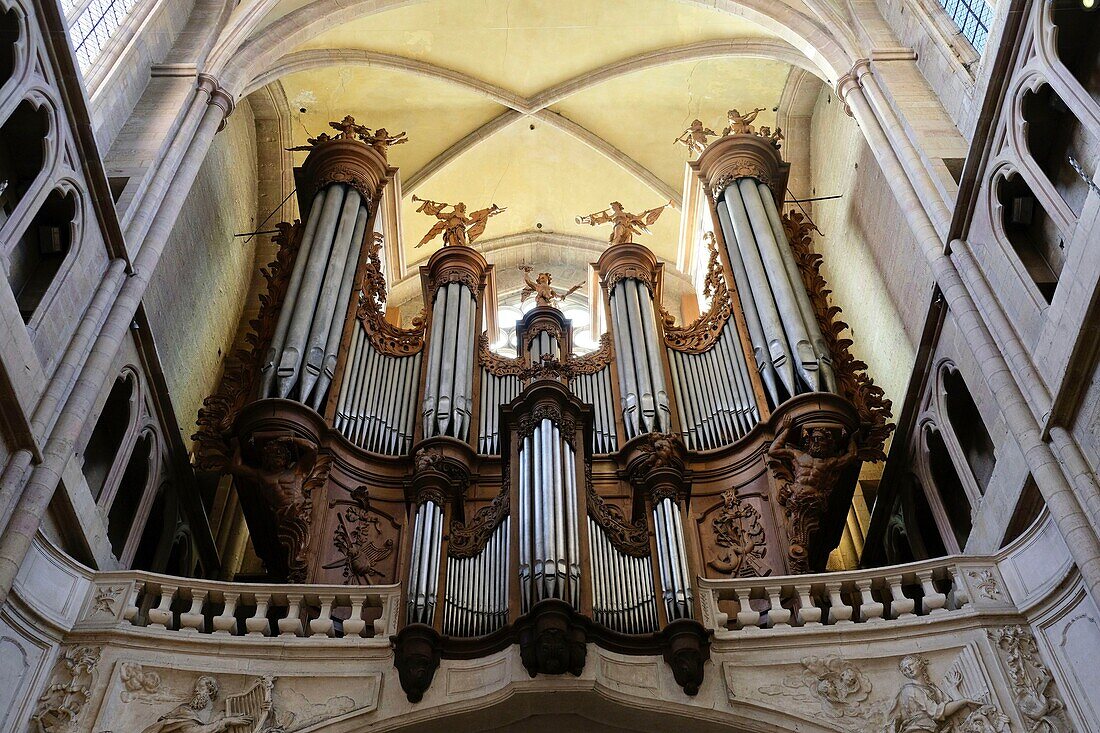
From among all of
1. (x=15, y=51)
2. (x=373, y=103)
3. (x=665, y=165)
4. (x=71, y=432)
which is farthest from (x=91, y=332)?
(x=665, y=165)

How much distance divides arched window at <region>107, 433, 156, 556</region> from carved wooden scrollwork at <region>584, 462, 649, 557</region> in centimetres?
434

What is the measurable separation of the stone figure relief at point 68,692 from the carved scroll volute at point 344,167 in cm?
805

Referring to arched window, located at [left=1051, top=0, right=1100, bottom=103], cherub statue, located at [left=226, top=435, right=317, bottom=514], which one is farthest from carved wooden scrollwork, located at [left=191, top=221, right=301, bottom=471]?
arched window, located at [left=1051, top=0, right=1100, bottom=103]

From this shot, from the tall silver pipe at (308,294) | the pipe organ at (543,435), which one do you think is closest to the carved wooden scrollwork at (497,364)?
the pipe organ at (543,435)

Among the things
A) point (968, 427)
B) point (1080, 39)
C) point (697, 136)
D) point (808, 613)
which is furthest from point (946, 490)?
point (697, 136)

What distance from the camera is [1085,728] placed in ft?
23.3

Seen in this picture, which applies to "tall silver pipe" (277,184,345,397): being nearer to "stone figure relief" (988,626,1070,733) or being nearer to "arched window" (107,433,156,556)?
"arched window" (107,433,156,556)

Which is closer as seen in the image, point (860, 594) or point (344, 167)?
point (860, 594)

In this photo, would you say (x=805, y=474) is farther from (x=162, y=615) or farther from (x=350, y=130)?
(x=350, y=130)

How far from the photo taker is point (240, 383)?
1152 cm

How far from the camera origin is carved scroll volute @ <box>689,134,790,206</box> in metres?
14.7

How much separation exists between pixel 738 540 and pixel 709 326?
11.4 ft

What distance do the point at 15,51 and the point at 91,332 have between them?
2.13 m

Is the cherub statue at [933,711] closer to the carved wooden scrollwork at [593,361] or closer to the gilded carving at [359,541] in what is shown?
the gilded carving at [359,541]
